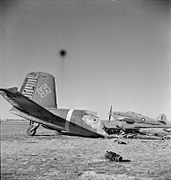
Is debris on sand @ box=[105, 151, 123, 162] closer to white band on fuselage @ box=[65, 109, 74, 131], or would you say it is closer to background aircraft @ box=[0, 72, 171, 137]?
background aircraft @ box=[0, 72, 171, 137]

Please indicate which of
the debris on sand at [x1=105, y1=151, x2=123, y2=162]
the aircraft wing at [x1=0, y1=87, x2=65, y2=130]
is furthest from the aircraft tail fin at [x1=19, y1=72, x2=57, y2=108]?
the debris on sand at [x1=105, y1=151, x2=123, y2=162]

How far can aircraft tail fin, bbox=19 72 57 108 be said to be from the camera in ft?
57.1

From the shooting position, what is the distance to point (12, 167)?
6879mm

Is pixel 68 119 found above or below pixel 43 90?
below

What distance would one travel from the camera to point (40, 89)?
17891 millimetres

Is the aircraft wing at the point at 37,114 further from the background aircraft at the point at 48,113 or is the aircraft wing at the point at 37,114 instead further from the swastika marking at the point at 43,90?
the swastika marking at the point at 43,90

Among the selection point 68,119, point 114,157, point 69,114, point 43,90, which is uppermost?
point 43,90

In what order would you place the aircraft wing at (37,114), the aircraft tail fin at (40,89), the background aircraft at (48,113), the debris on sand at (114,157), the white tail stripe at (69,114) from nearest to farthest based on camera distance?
the debris on sand at (114,157)
the aircraft wing at (37,114)
the background aircraft at (48,113)
the white tail stripe at (69,114)
the aircraft tail fin at (40,89)

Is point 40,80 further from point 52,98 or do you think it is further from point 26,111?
point 26,111

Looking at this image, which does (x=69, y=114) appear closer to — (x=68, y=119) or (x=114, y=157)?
(x=68, y=119)

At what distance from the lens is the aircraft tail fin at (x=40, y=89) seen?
17.4 meters

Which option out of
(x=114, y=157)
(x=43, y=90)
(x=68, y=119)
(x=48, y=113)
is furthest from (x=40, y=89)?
(x=114, y=157)

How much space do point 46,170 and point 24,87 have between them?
36.9ft

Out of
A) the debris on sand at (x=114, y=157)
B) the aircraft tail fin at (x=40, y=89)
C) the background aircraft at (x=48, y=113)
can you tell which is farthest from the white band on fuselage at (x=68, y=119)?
the debris on sand at (x=114, y=157)
